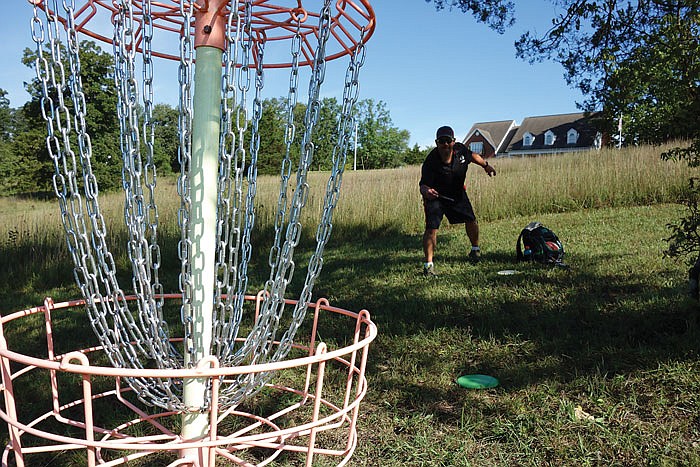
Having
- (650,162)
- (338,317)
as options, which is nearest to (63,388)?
(338,317)

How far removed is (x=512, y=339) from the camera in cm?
343

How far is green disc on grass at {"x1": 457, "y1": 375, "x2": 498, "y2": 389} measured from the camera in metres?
2.84

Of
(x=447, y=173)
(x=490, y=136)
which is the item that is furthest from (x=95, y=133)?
(x=490, y=136)

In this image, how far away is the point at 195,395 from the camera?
125 centimetres

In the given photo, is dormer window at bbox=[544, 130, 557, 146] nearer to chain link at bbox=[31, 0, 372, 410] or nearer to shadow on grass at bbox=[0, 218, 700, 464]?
shadow on grass at bbox=[0, 218, 700, 464]

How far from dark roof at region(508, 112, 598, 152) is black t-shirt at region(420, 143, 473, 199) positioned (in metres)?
41.0

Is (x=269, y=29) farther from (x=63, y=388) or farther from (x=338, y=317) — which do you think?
(x=338, y=317)

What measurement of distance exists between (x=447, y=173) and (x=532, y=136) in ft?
150

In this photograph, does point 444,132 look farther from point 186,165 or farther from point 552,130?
point 552,130

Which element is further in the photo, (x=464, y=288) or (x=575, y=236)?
(x=575, y=236)

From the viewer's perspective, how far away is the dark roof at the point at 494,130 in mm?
53188

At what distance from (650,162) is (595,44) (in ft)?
21.7

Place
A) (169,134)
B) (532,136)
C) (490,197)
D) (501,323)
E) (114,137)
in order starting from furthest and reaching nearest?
(532,136) → (114,137) → (490,197) → (169,134) → (501,323)

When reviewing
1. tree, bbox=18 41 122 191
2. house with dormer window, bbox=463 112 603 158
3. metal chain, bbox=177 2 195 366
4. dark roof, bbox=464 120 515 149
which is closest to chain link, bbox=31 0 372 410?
metal chain, bbox=177 2 195 366
